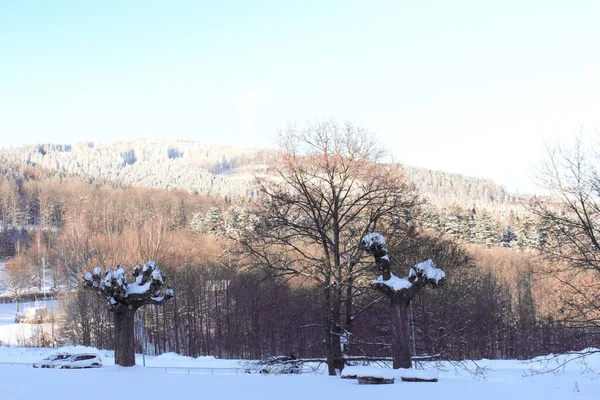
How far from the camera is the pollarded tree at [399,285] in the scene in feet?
51.5

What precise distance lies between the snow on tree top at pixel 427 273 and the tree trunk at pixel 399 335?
2.50 ft

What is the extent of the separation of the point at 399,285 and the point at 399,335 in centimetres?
146

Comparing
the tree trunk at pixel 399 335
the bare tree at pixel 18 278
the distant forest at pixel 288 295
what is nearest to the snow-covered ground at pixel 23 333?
the distant forest at pixel 288 295

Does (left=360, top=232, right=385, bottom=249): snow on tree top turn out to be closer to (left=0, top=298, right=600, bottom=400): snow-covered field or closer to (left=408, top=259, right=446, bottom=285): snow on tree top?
(left=408, top=259, right=446, bottom=285): snow on tree top

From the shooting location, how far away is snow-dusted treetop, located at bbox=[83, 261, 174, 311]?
20844mm

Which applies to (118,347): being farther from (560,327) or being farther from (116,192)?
(116,192)

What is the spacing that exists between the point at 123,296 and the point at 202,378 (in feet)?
18.3

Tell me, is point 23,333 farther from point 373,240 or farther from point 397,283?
point 397,283

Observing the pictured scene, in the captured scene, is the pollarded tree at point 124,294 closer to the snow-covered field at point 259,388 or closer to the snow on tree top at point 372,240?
the snow-covered field at point 259,388

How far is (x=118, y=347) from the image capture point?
70.8 ft

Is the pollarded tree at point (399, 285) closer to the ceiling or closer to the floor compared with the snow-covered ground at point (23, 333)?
closer to the ceiling

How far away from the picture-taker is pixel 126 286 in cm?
2117

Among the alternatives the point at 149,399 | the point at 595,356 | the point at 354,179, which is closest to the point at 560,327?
the point at 354,179

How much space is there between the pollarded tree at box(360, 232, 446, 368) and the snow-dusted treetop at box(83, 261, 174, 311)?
30.4 ft
